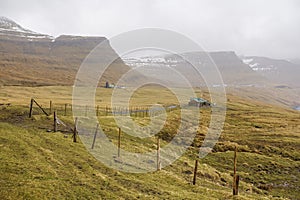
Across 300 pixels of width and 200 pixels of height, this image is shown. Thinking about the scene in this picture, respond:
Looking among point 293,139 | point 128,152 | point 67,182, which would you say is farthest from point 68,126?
point 293,139

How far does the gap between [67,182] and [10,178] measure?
11.8 feet

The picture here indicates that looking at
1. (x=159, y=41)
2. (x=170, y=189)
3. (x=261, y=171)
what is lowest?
(x=261, y=171)

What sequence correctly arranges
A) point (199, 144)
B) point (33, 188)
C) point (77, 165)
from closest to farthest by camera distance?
point (33, 188)
point (77, 165)
point (199, 144)

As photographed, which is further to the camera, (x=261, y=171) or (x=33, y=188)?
(x=261, y=171)

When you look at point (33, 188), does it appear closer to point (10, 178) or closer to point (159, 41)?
point (10, 178)

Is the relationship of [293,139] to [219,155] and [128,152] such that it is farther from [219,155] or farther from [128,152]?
[128,152]

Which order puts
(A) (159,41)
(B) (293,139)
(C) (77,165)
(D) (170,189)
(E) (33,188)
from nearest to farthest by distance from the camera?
(E) (33,188), (D) (170,189), (C) (77,165), (A) (159,41), (B) (293,139)

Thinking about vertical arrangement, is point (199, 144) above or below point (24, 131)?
below

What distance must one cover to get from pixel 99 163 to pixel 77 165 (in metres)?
2.54

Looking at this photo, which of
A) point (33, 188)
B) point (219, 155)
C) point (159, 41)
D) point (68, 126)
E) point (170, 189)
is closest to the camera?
point (33, 188)

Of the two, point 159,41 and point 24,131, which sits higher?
point 159,41

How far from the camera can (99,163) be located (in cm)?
2756

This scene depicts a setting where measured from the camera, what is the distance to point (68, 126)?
141 ft

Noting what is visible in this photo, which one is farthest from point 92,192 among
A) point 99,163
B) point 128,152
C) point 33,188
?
point 128,152
